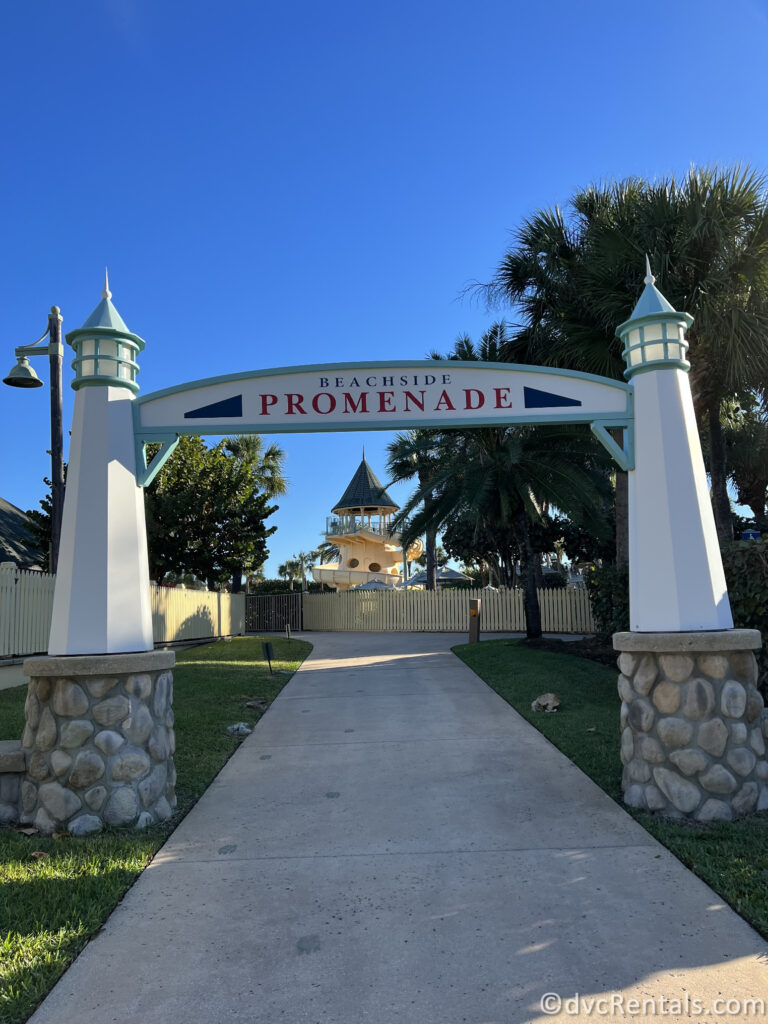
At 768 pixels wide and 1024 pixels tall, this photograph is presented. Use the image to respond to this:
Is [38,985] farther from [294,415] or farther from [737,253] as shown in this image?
[737,253]

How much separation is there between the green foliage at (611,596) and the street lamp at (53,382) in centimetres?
837

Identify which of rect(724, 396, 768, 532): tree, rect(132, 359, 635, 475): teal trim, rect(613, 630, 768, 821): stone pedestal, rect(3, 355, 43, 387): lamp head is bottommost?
rect(613, 630, 768, 821): stone pedestal

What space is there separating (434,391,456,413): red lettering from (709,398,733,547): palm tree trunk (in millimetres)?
8492

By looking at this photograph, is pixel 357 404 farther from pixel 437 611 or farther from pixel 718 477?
pixel 437 611

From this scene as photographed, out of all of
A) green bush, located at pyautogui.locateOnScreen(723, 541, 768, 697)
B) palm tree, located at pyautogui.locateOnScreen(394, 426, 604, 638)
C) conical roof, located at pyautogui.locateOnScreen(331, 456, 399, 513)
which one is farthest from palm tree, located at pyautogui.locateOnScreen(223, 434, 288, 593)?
green bush, located at pyautogui.locateOnScreen(723, 541, 768, 697)

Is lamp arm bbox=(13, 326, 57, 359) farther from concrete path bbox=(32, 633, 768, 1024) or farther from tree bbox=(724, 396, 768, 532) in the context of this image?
tree bbox=(724, 396, 768, 532)

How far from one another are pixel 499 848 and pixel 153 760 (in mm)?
2553

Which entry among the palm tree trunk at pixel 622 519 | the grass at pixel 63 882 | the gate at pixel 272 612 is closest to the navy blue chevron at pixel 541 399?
the grass at pixel 63 882

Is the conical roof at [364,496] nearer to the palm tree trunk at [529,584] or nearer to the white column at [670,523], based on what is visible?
the palm tree trunk at [529,584]

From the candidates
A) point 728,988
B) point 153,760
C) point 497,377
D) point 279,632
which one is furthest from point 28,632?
point 279,632

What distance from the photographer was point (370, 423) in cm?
640

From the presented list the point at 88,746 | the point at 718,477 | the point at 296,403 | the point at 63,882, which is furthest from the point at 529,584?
the point at 63,882

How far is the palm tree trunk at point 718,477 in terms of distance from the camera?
13.4 metres

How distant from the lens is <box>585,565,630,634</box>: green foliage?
11188 millimetres
